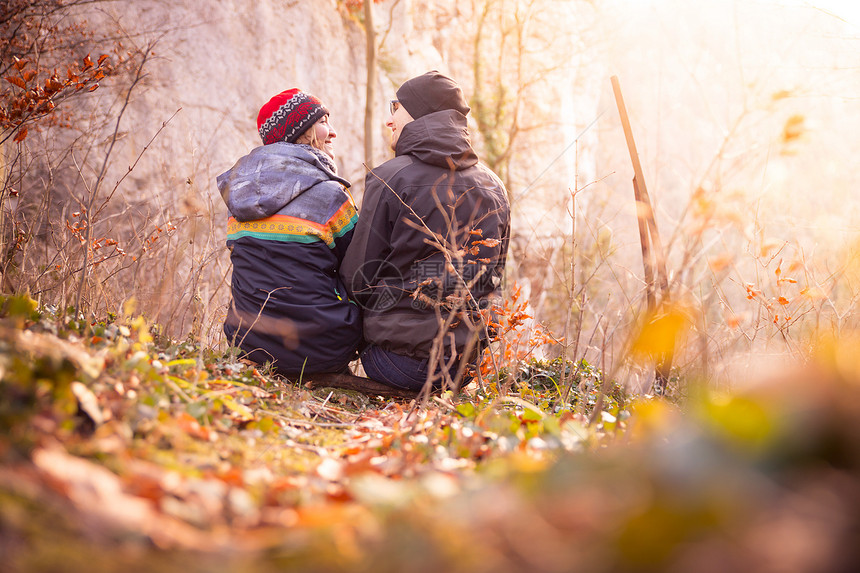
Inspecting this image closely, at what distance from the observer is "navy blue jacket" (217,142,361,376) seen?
335 centimetres

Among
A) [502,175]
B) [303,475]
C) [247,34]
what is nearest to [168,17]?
[247,34]

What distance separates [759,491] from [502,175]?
10281 mm

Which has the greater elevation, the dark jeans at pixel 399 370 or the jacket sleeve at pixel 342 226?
the jacket sleeve at pixel 342 226

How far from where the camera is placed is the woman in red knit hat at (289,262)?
335 cm

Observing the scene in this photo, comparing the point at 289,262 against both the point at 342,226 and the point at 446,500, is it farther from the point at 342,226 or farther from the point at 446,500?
the point at 446,500

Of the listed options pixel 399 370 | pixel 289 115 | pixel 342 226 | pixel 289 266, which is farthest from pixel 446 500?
pixel 289 115

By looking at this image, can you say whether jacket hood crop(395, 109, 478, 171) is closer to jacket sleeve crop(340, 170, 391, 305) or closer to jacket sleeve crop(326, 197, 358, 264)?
jacket sleeve crop(340, 170, 391, 305)

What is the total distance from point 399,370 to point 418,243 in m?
0.75

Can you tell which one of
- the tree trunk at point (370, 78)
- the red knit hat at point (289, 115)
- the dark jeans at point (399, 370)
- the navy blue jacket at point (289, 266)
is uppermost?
the tree trunk at point (370, 78)

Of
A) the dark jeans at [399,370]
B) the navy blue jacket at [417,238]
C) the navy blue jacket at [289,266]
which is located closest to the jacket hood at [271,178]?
the navy blue jacket at [289,266]

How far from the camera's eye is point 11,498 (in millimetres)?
938

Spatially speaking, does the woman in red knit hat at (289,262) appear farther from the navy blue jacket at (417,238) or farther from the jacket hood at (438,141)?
the jacket hood at (438,141)

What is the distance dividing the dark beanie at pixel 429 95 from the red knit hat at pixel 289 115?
599mm

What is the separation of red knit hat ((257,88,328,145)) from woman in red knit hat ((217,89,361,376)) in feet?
0.51
